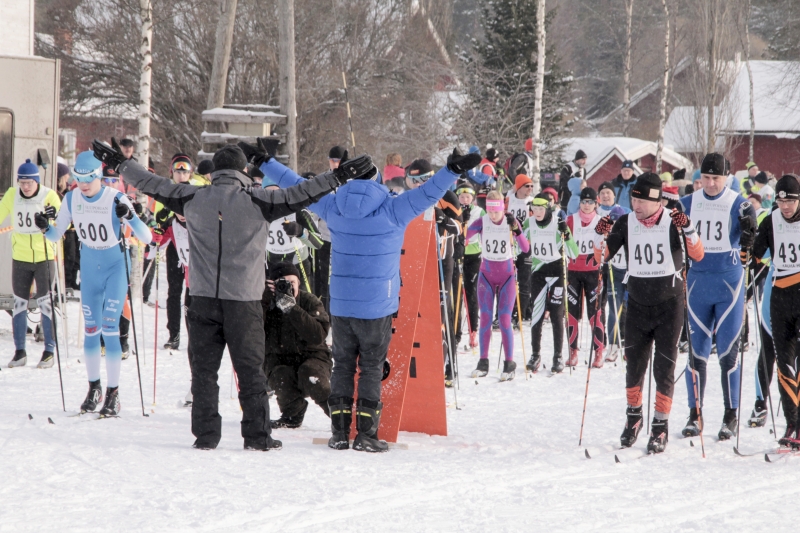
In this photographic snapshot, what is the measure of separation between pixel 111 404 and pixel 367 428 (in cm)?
218

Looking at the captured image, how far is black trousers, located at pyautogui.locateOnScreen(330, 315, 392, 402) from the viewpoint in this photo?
5.86 meters

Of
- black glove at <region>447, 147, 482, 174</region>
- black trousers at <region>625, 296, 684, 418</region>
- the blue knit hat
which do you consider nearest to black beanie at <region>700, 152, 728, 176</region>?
black trousers at <region>625, 296, 684, 418</region>

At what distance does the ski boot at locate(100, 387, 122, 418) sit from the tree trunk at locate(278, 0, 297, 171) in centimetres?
933

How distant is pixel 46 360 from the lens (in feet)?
30.1

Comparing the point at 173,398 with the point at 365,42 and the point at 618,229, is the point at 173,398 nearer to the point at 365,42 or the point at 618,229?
the point at 618,229

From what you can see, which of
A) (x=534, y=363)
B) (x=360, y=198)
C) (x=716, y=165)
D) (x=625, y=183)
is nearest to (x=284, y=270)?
(x=360, y=198)

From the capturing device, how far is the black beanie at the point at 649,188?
6.12m

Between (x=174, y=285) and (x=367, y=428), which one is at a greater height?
(x=174, y=285)

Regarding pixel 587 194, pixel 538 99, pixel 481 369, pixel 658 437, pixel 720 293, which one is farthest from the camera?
pixel 538 99

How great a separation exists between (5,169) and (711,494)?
8.81 metres

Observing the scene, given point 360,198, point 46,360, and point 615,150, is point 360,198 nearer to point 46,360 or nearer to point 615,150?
point 46,360

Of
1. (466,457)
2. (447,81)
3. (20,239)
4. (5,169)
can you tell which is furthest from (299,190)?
(447,81)

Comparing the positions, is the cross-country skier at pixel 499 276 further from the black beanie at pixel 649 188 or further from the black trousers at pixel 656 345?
the black beanie at pixel 649 188

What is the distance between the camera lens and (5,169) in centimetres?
1054
